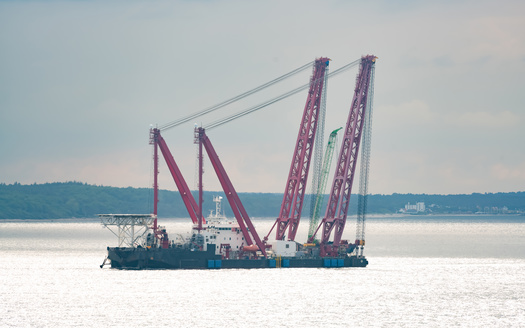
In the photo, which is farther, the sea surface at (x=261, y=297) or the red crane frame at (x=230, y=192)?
the red crane frame at (x=230, y=192)

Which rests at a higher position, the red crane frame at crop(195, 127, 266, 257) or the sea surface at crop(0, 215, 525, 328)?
the red crane frame at crop(195, 127, 266, 257)

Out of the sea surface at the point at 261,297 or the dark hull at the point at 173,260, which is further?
the dark hull at the point at 173,260

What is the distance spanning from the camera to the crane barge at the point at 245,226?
409ft

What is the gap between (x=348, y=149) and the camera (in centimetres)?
13862

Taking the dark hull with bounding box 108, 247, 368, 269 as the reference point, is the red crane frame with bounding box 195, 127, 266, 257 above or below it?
above

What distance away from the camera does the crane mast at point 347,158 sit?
138500 millimetres

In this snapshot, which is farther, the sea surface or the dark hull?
the dark hull

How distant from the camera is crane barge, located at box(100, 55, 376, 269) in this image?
124688 millimetres

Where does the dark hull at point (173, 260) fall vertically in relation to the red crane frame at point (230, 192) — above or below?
below

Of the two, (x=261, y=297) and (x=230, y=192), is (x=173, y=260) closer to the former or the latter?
(x=230, y=192)

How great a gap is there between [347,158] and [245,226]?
2054 cm

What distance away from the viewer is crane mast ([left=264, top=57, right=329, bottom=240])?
135750mm

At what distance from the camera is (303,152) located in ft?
445

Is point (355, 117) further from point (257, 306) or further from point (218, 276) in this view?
point (257, 306)
